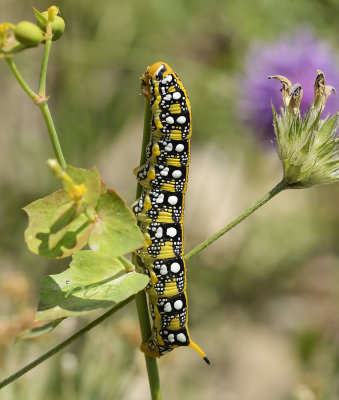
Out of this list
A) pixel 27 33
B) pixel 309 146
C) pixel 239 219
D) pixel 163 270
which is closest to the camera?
pixel 27 33

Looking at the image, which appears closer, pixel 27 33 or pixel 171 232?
pixel 27 33

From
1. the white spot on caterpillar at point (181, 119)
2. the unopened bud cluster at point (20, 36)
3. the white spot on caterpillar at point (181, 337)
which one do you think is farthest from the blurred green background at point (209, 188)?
the unopened bud cluster at point (20, 36)

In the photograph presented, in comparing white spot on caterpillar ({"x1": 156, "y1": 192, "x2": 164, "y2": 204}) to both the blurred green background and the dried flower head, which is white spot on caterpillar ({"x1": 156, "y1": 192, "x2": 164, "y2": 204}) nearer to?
the dried flower head

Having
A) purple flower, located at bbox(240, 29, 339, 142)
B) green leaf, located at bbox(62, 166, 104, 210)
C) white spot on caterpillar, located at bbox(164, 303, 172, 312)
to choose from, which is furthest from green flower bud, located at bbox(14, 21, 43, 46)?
purple flower, located at bbox(240, 29, 339, 142)

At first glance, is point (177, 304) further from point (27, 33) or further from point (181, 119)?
point (27, 33)

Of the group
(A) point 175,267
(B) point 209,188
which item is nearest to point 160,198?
(A) point 175,267

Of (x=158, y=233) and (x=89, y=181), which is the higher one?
(x=89, y=181)
